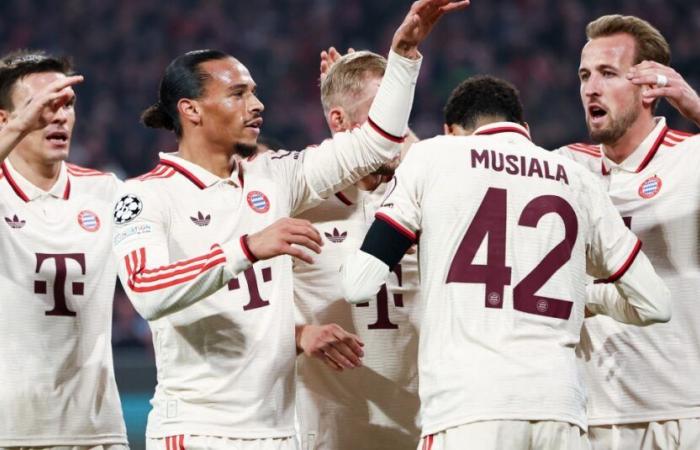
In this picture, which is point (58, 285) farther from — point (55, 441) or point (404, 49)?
point (404, 49)

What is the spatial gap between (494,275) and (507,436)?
571 mm

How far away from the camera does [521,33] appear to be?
16.2 m

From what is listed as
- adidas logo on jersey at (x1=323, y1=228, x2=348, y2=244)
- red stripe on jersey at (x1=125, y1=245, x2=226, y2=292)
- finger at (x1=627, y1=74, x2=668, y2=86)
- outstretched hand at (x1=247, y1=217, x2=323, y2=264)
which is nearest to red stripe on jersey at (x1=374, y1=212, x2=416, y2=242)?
outstretched hand at (x1=247, y1=217, x2=323, y2=264)

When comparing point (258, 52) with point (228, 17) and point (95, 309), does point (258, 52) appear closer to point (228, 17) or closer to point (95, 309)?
point (228, 17)

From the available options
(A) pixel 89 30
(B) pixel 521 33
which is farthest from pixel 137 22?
(B) pixel 521 33

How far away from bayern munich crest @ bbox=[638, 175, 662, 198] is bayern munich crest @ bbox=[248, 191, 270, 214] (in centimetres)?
168

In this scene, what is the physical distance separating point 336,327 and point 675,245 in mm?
1550

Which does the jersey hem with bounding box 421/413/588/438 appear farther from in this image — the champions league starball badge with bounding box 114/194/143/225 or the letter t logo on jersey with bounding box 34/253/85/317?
the letter t logo on jersey with bounding box 34/253/85/317

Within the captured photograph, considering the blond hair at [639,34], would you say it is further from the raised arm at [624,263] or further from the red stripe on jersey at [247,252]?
the red stripe on jersey at [247,252]

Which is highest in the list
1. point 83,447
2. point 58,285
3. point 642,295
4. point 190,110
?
point 190,110

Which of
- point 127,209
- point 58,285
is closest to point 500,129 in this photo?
point 127,209

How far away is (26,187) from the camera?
504cm

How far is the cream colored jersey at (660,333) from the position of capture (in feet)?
15.4

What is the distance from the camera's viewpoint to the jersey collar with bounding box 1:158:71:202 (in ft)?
16.5
